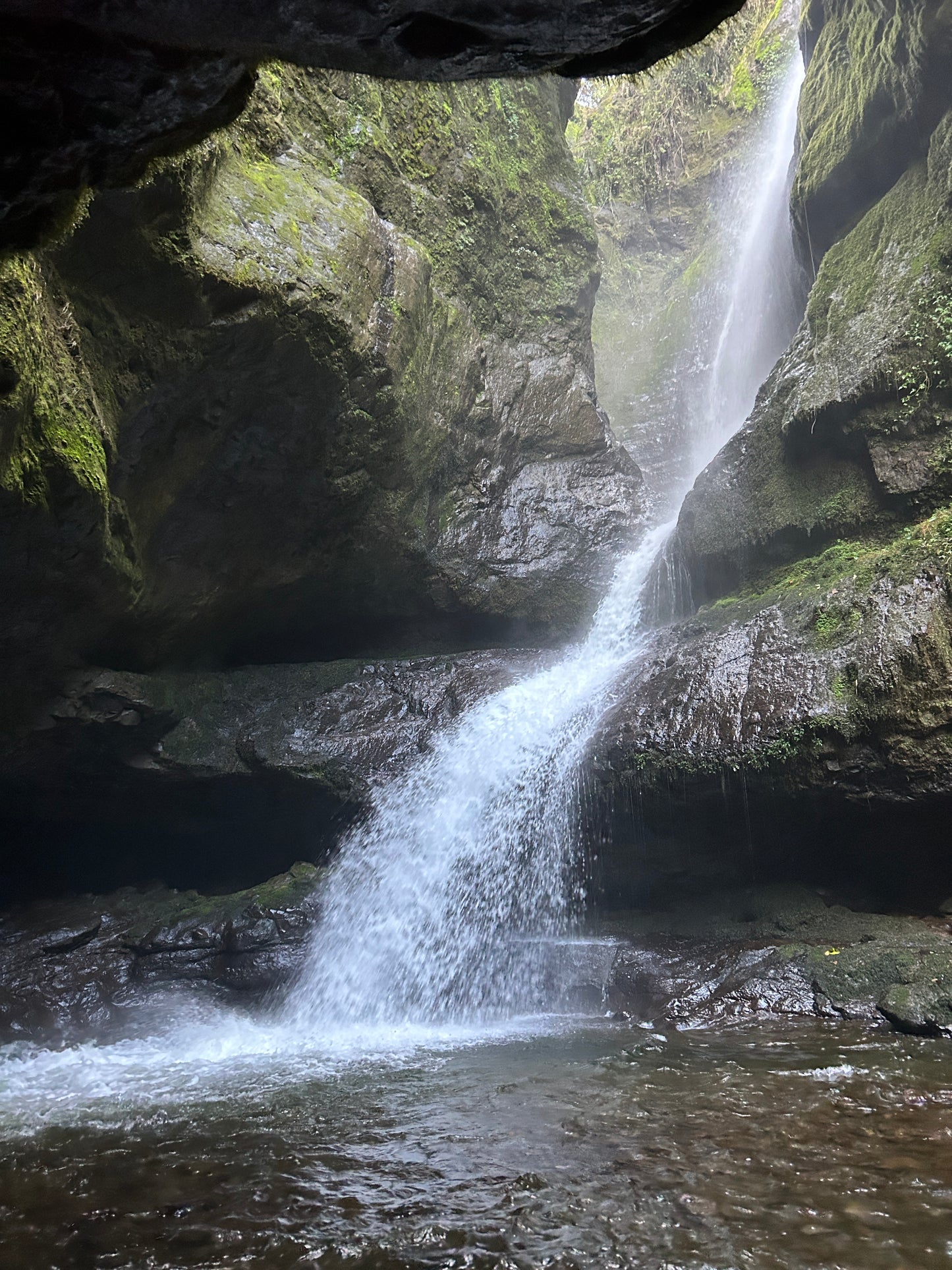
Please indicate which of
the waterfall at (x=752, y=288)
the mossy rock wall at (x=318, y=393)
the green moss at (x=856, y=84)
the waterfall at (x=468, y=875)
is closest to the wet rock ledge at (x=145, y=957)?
the waterfall at (x=468, y=875)

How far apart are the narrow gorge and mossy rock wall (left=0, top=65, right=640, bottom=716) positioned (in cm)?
6

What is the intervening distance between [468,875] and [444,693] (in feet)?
8.47

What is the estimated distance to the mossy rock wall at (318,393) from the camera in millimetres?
5582

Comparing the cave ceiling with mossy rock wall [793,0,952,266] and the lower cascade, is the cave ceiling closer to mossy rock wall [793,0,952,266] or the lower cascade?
the lower cascade

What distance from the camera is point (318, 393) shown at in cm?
743

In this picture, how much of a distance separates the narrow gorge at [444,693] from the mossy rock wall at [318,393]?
0.06m

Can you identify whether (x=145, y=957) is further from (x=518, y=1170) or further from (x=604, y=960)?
(x=518, y=1170)

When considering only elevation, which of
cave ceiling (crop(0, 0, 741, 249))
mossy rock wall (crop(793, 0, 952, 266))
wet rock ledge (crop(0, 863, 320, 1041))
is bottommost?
wet rock ledge (crop(0, 863, 320, 1041))

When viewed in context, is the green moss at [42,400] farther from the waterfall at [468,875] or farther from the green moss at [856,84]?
the green moss at [856,84]

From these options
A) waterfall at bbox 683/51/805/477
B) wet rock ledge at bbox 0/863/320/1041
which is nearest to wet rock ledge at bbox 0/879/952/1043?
wet rock ledge at bbox 0/863/320/1041

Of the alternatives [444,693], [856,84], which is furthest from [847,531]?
[856,84]

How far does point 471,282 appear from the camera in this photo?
11.3m

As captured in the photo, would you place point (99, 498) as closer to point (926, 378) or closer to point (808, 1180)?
point (808, 1180)

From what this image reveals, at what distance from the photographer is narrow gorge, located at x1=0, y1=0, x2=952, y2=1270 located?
102 inches
